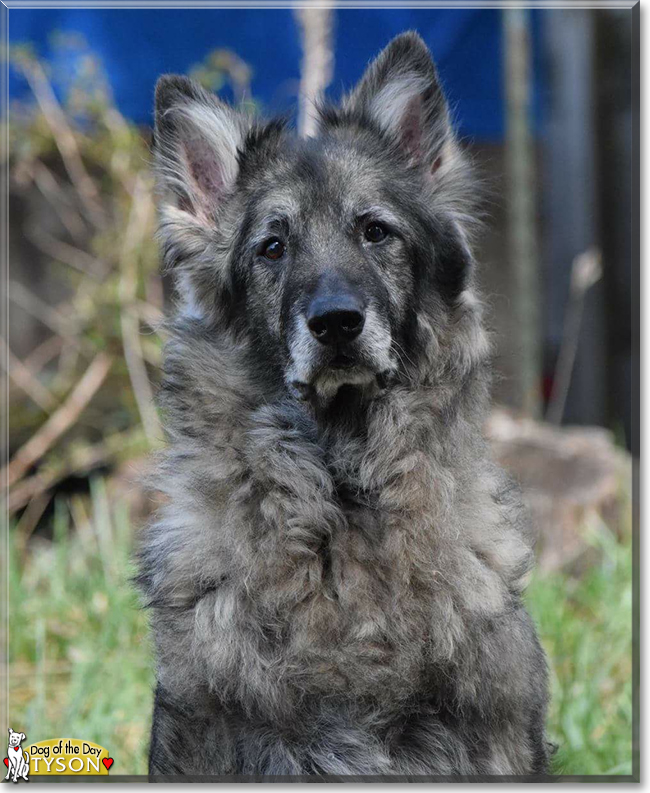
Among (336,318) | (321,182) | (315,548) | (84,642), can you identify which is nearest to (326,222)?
(321,182)

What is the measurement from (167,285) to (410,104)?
4535mm

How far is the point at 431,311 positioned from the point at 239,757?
1.70 m

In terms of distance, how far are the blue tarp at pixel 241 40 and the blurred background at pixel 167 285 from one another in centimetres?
2

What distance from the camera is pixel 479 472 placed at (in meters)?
3.42

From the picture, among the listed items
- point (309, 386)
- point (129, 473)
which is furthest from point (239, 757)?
point (129, 473)

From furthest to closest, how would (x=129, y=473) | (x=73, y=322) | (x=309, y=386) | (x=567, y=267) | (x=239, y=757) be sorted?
(x=567, y=267) < (x=73, y=322) < (x=129, y=473) < (x=309, y=386) < (x=239, y=757)

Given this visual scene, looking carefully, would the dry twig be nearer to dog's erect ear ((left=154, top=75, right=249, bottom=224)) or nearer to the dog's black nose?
dog's erect ear ((left=154, top=75, right=249, bottom=224))

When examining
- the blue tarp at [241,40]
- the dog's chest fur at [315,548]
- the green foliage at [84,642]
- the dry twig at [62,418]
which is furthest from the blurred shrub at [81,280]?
the dog's chest fur at [315,548]

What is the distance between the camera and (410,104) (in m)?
3.66

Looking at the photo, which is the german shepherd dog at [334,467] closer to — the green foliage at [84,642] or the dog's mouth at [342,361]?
the dog's mouth at [342,361]

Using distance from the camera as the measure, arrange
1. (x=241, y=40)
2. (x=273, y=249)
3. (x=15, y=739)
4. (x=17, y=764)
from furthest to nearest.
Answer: (x=241, y=40)
(x=15, y=739)
(x=17, y=764)
(x=273, y=249)

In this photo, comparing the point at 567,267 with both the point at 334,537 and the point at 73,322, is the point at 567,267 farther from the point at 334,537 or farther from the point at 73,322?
the point at 334,537

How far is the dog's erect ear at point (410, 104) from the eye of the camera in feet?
11.9

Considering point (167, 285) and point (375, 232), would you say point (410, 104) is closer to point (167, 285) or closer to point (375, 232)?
point (375, 232)
